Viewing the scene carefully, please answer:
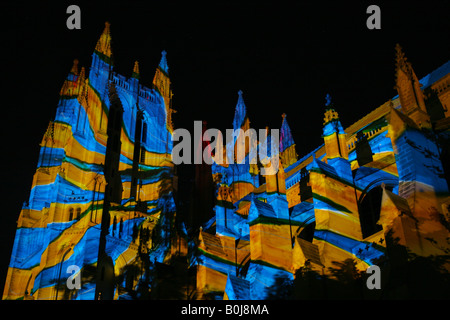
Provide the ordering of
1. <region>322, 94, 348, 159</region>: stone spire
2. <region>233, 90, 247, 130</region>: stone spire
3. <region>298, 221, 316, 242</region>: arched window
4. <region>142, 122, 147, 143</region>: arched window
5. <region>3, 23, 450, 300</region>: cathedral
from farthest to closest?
1. <region>142, 122, 147, 143</region>: arched window
2. <region>233, 90, 247, 130</region>: stone spire
3. <region>298, 221, 316, 242</region>: arched window
4. <region>322, 94, 348, 159</region>: stone spire
5. <region>3, 23, 450, 300</region>: cathedral

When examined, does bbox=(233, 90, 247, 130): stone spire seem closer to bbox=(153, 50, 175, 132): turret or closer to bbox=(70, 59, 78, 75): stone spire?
bbox=(153, 50, 175, 132): turret

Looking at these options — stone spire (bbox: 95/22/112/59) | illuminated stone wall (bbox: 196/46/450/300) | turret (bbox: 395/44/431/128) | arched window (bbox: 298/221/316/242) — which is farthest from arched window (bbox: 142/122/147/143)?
turret (bbox: 395/44/431/128)

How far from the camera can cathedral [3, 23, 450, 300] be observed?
44.0 feet

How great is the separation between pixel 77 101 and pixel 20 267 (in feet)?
41.4

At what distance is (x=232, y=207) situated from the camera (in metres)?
23.7

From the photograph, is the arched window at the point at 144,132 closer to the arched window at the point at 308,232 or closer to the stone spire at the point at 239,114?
the stone spire at the point at 239,114

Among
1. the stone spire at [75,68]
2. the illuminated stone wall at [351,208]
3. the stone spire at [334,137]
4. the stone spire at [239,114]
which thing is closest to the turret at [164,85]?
the stone spire at [239,114]

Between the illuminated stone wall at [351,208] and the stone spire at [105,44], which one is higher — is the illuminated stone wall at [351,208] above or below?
below

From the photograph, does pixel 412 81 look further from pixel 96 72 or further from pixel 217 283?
pixel 96 72

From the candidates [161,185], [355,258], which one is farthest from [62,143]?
[355,258]

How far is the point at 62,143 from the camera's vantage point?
3881 cm

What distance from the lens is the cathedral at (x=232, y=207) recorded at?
13398mm

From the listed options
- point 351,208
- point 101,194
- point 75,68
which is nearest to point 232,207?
point 351,208

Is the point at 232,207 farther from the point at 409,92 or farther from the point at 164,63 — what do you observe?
the point at 164,63
